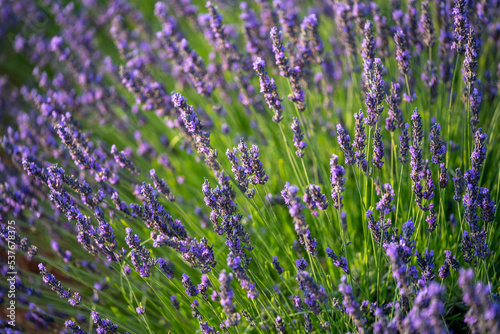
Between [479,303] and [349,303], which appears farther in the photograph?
[349,303]

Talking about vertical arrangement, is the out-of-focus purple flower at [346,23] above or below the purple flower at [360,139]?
above

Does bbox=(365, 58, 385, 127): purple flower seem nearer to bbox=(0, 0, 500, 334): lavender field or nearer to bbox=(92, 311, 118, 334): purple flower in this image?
bbox=(0, 0, 500, 334): lavender field

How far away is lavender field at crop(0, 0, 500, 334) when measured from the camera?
1908 millimetres

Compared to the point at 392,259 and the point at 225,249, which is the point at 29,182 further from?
the point at 392,259

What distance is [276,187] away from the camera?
3.17m

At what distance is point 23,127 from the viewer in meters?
3.47

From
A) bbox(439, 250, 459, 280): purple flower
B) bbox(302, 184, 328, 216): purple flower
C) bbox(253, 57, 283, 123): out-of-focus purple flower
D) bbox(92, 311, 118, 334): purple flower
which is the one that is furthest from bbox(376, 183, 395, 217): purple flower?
bbox(92, 311, 118, 334): purple flower

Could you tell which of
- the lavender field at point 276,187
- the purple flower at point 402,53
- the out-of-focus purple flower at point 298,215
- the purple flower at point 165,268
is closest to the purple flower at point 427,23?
the lavender field at point 276,187

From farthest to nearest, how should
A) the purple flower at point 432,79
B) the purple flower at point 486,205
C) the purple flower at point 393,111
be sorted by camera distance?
the purple flower at point 432,79
the purple flower at point 393,111
the purple flower at point 486,205

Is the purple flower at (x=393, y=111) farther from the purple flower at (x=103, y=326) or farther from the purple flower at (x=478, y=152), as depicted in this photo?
the purple flower at (x=103, y=326)

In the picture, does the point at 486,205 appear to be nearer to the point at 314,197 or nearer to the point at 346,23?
the point at 314,197

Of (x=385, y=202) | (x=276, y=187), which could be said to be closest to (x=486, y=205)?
(x=385, y=202)


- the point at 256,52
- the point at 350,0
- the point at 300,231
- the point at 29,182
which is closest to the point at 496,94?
the point at 350,0

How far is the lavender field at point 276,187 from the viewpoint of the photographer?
191cm
